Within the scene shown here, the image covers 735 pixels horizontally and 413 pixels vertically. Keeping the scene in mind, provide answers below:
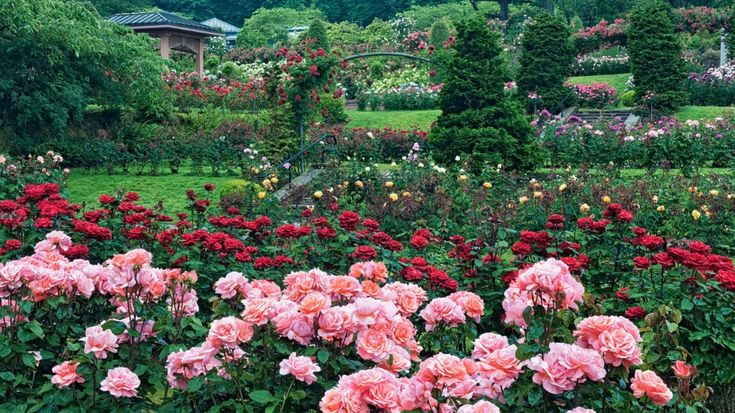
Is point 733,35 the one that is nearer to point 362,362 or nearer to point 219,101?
point 219,101

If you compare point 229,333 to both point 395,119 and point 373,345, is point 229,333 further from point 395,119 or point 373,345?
point 395,119

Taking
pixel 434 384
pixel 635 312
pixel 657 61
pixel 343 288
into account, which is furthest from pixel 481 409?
pixel 657 61

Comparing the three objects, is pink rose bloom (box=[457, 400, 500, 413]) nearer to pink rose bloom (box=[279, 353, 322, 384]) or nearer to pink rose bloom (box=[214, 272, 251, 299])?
pink rose bloom (box=[279, 353, 322, 384])

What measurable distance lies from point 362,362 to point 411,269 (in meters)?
1.04

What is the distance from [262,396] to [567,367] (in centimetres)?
90

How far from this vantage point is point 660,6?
2077 cm

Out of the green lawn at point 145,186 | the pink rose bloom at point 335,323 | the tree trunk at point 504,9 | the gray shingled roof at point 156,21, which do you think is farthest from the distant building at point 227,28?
the pink rose bloom at point 335,323

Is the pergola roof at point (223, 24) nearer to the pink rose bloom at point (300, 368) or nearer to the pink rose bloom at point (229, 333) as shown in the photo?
the pink rose bloom at point (229, 333)

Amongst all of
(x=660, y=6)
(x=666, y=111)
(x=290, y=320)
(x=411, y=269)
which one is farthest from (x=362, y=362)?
(x=660, y=6)

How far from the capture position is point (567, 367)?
6.55 feet

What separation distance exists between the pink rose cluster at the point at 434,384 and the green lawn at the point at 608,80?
22.3 metres

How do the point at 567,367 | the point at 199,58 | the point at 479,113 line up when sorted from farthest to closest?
the point at 199,58 → the point at 479,113 → the point at 567,367

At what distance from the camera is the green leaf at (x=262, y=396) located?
7.63 feet

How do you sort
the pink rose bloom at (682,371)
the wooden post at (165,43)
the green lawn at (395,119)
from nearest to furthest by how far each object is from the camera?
the pink rose bloom at (682,371) → the green lawn at (395,119) → the wooden post at (165,43)
